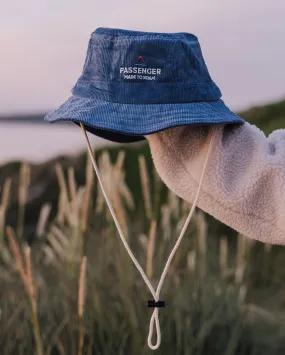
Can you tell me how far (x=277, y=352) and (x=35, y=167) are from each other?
2.71 meters

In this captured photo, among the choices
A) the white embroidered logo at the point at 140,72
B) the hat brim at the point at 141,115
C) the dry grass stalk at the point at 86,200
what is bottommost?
the dry grass stalk at the point at 86,200

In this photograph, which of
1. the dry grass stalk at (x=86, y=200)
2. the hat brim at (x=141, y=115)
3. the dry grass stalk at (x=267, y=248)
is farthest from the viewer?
the dry grass stalk at (x=267, y=248)

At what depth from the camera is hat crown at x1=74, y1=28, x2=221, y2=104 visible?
57.3 inches

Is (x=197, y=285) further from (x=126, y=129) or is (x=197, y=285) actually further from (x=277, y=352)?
(x=126, y=129)

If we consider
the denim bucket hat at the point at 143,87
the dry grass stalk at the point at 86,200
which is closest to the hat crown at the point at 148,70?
the denim bucket hat at the point at 143,87

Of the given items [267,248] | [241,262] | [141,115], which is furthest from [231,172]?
[267,248]

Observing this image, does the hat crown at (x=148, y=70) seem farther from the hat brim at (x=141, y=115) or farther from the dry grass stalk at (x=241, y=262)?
the dry grass stalk at (x=241, y=262)

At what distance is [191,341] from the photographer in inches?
96.5

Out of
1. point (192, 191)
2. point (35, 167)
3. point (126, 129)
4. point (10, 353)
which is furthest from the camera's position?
point (35, 167)

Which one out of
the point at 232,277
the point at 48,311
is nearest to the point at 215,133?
the point at 48,311

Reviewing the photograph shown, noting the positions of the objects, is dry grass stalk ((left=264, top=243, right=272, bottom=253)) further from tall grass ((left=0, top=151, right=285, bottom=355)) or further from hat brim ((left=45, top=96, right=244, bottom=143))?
hat brim ((left=45, top=96, right=244, bottom=143))

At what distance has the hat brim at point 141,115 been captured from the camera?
140 centimetres

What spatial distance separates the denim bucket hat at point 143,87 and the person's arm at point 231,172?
52 mm

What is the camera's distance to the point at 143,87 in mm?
1456
